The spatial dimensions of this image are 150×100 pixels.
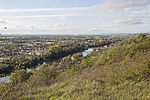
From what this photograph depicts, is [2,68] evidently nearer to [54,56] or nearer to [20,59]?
[54,56]

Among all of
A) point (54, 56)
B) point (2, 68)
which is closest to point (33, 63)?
point (2, 68)

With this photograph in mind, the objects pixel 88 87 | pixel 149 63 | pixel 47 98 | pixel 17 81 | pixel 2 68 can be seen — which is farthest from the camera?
pixel 2 68

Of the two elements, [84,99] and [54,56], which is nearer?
[84,99]

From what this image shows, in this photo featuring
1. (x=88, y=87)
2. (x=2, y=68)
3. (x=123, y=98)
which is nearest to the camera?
(x=123, y=98)

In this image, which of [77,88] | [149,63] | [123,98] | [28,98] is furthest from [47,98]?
[149,63]

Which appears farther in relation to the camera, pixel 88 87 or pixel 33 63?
pixel 33 63

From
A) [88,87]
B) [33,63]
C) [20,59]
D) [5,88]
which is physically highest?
[20,59]

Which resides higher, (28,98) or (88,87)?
→ (88,87)

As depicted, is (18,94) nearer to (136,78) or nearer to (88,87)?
(88,87)

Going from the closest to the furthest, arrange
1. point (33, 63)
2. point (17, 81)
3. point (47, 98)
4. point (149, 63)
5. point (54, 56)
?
point (17, 81), point (47, 98), point (149, 63), point (33, 63), point (54, 56)
